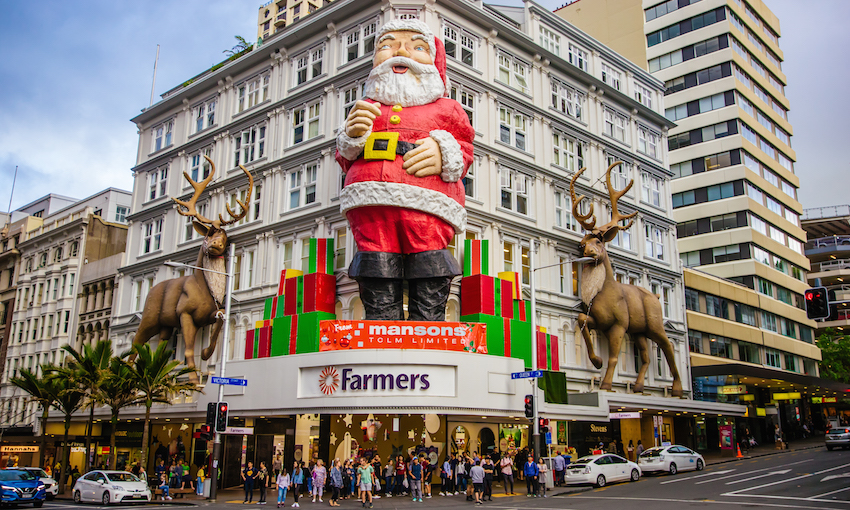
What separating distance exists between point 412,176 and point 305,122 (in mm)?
13075

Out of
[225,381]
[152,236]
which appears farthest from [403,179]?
[152,236]

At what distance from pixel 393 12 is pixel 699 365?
32031 millimetres

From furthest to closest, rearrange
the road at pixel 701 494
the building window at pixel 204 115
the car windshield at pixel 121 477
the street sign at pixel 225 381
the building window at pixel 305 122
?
1. the building window at pixel 204 115
2. the building window at pixel 305 122
3. the car windshield at pixel 121 477
4. the street sign at pixel 225 381
5. the road at pixel 701 494

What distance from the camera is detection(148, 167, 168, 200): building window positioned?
48.2 m

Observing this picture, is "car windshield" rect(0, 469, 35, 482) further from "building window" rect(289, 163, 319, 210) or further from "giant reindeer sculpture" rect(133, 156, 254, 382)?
"building window" rect(289, 163, 319, 210)

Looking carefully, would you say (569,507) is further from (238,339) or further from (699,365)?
(699,365)

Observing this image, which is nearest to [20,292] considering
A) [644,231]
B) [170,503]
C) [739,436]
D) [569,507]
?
[170,503]

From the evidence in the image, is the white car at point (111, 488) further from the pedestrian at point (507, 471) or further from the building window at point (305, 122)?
the building window at point (305, 122)

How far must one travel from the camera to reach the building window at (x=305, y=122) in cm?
3922

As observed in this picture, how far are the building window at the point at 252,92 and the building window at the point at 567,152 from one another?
59.8ft

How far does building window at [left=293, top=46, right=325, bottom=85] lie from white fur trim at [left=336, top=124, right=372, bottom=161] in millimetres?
11911

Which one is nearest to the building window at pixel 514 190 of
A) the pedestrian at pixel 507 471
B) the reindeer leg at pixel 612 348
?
the reindeer leg at pixel 612 348

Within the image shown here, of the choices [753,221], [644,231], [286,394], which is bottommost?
[286,394]

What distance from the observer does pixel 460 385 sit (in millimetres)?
28219
